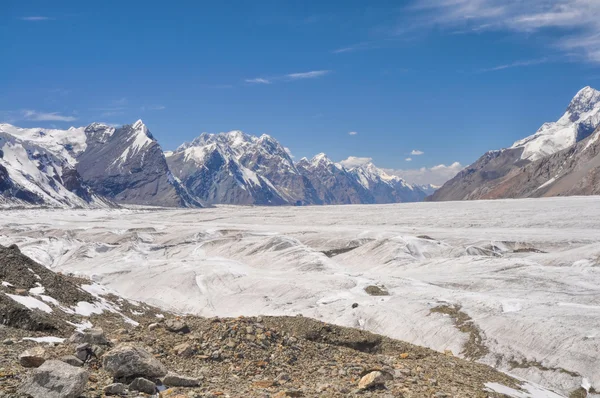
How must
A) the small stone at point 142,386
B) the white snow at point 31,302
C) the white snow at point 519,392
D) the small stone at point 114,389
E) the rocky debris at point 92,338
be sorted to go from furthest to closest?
the white snow at point 31,302 < the white snow at point 519,392 < the rocky debris at point 92,338 < the small stone at point 142,386 < the small stone at point 114,389

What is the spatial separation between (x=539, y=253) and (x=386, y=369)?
58.1 metres

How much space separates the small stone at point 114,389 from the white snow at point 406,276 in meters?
16.6

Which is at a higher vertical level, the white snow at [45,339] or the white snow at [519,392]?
the white snow at [45,339]

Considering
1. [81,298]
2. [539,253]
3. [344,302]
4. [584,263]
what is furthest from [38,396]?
[539,253]

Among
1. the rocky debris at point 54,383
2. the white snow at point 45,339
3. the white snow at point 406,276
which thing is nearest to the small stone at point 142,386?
the rocky debris at point 54,383

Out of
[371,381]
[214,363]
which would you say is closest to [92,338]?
[214,363]

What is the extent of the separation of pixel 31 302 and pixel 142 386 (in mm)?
13182

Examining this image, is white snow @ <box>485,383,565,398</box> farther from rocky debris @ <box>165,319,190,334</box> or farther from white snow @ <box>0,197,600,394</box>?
white snow @ <box>0,197,600,394</box>

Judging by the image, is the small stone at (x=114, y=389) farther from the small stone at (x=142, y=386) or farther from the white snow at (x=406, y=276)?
the white snow at (x=406, y=276)

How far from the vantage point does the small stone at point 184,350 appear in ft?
44.0

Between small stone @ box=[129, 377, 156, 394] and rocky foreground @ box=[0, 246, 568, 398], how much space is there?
0.07 feet

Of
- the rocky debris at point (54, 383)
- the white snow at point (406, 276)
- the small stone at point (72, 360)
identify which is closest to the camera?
the rocky debris at point (54, 383)

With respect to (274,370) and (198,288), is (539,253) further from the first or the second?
(274,370)

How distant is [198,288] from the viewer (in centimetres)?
5778
